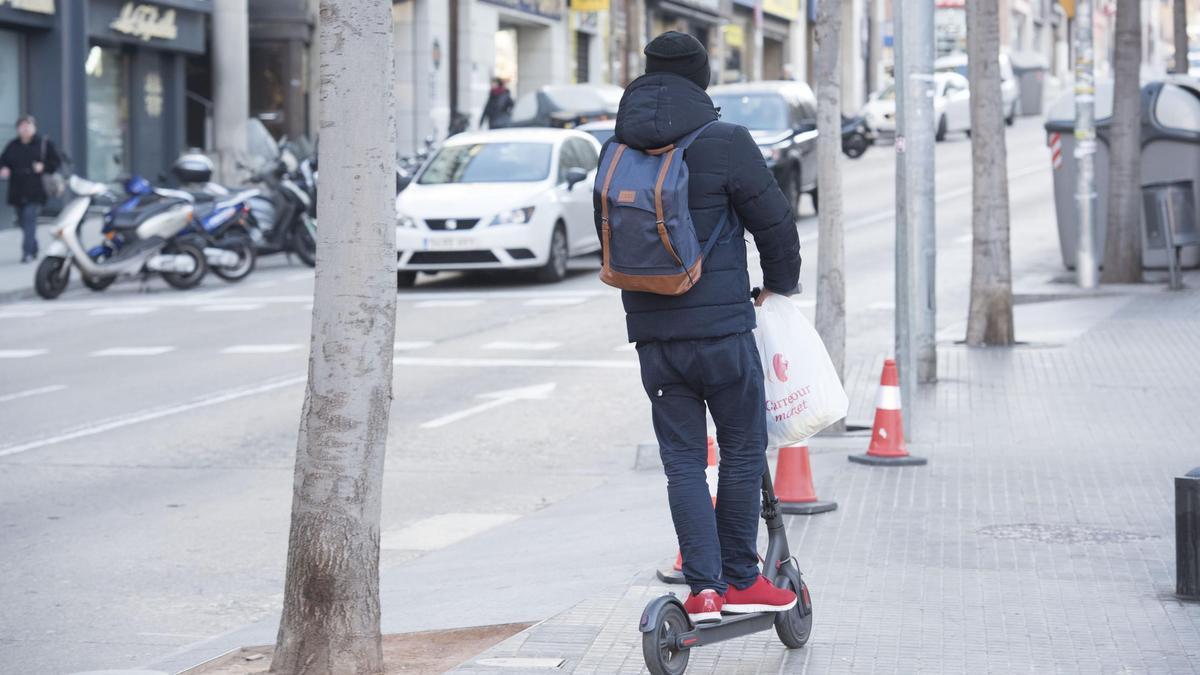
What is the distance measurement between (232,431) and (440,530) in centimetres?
312

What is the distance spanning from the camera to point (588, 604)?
6.18m

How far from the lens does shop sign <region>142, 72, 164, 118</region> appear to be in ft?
104

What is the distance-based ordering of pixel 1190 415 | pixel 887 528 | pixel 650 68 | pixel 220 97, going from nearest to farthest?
pixel 650 68 → pixel 887 528 → pixel 1190 415 → pixel 220 97

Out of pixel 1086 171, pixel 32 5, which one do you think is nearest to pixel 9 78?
pixel 32 5

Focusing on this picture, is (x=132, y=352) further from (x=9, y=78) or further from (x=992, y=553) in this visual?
(x=9, y=78)

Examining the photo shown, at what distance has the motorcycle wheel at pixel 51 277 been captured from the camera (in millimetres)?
19766

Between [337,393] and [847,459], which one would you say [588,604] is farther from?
[847,459]

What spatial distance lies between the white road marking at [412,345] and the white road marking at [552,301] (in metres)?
2.81

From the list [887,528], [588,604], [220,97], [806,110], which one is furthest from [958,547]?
[220,97]

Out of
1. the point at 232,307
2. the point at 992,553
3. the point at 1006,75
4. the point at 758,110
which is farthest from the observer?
the point at 1006,75

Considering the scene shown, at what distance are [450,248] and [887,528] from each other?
12.3 meters

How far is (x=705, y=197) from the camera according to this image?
17.0ft

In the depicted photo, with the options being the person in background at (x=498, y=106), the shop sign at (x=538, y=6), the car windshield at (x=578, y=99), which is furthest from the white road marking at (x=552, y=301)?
the shop sign at (x=538, y=6)

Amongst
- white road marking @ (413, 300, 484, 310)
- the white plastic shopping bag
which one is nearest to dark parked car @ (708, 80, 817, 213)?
white road marking @ (413, 300, 484, 310)
